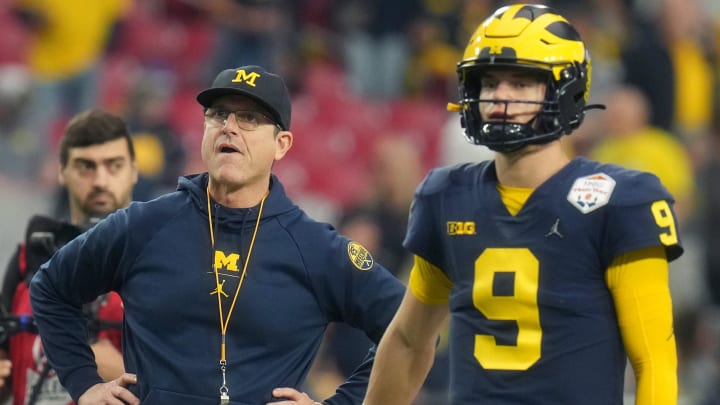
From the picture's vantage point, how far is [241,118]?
15.9 ft

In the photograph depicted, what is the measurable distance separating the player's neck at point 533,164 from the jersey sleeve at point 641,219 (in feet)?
0.73

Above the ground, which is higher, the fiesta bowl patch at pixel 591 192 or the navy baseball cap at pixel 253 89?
the navy baseball cap at pixel 253 89

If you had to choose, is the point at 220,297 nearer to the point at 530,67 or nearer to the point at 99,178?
the point at 530,67

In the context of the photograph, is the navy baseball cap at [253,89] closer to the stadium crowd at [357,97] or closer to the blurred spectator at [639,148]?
the stadium crowd at [357,97]

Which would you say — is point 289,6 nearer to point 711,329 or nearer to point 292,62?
point 292,62

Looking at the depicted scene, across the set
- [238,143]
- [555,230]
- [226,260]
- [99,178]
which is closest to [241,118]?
[238,143]

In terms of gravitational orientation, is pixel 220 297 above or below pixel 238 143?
below

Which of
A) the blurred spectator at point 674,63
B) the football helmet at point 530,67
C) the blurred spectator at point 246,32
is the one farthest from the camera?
the blurred spectator at point 246,32

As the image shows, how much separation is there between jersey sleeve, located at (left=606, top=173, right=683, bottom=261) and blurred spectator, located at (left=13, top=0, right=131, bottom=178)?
753cm

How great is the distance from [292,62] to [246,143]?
827 cm

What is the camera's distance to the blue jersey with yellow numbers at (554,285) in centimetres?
434

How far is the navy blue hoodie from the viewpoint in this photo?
471 cm

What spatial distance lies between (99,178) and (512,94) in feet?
6.48

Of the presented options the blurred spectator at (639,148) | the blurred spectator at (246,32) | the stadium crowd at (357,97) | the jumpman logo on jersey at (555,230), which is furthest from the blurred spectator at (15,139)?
the jumpman logo on jersey at (555,230)
